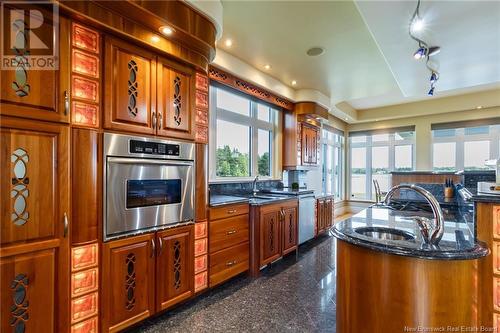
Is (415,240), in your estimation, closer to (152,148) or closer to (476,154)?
(152,148)

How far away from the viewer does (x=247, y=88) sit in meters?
3.79

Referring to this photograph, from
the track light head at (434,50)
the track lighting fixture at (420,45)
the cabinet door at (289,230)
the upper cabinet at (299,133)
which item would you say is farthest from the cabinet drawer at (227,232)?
the track light head at (434,50)

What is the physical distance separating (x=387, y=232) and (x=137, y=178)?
187cm

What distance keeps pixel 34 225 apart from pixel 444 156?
7757 millimetres

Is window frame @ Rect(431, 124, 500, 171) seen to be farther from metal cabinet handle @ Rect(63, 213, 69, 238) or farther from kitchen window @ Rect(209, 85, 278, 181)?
metal cabinet handle @ Rect(63, 213, 69, 238)

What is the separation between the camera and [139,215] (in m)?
2.01

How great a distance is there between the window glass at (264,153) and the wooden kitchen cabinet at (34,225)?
3.11 m

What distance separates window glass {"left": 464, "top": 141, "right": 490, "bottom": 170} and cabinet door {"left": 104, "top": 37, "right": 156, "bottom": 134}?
7164mm

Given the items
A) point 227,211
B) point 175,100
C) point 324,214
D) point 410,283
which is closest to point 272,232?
point 227,211

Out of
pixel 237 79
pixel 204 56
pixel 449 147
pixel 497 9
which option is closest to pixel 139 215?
pixel 204 56

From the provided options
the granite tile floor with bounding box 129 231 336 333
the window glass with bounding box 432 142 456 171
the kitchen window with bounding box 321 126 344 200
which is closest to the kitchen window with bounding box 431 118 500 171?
the window glass with bounding box 432 142 456 171

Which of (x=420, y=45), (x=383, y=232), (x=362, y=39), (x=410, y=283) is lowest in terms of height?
(x=410, y=283)

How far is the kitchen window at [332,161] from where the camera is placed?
6641mm

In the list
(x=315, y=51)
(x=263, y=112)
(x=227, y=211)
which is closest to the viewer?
(x=227, y=211)
